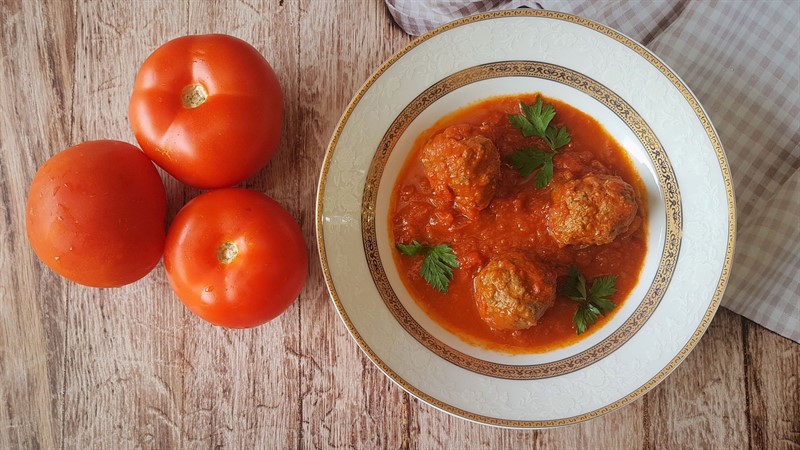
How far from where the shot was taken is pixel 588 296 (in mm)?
3371

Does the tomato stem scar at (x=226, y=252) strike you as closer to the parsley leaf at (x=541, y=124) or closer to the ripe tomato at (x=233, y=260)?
the ripe tomato at (x=233, y=260)

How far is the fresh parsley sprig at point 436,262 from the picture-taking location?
134 inches

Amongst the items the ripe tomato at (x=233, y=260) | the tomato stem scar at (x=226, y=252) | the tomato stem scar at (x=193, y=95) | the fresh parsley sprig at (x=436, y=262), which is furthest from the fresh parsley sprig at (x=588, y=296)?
the tomato stem scar at (x=193, y=95)

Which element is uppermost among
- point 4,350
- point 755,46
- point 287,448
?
point 755,46

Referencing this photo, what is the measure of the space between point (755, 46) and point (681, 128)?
77 cm

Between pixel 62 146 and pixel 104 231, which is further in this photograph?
pixel 62 146

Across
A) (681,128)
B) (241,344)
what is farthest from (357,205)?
(681,128)

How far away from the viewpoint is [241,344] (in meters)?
3.69

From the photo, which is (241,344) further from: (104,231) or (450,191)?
(450,191)

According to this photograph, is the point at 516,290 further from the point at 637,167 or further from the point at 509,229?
the point at 637,167

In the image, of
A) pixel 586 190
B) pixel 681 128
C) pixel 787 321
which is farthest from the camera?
pixel 787 321

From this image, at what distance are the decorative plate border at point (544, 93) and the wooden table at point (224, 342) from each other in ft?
1.42

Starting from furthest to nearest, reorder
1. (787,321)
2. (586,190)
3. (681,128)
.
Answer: (787,321), (681,128), (586,190)

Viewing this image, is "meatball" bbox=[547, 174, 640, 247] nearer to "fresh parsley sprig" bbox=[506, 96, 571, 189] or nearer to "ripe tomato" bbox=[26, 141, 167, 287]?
"fresh parsley sprig" bbox=[506, 96, 571, 189]
